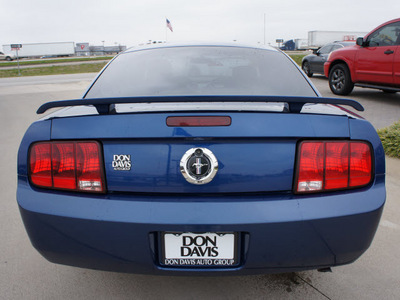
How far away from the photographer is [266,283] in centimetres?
205

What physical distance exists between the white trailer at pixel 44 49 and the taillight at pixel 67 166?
2801 inches

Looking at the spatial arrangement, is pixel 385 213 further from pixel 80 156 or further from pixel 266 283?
pixel 80 156

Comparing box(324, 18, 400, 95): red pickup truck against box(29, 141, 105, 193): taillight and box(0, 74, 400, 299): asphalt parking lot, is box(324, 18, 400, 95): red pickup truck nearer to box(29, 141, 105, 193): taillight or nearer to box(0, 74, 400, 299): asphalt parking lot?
box(0, 74, 400, 299): asphalt parking lot

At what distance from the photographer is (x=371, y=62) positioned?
7.38 metres

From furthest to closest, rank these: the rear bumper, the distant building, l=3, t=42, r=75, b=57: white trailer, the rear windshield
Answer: the distant building, l=3, t=42, r=75, b=57: white trailer, the rear windshield, the rear bumper

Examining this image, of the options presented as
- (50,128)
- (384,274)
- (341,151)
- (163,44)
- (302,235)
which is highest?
(163,44)

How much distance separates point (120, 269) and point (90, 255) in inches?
5.8

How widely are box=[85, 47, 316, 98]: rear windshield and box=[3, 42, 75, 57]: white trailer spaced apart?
2772 inches

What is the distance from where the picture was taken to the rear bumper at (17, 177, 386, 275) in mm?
1473

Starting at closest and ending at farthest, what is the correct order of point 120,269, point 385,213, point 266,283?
point 120,269 < point 266,283 < point 385,213

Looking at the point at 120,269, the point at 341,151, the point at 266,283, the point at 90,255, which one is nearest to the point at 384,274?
the point at 266,283

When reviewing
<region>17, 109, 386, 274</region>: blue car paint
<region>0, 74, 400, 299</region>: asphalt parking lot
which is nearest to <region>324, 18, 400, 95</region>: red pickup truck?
<region>0, 74, 400, 299</region>: asphalt parking lot

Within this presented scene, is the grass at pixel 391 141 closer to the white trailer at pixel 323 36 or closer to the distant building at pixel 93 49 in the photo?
the white trailer at pixel 323 36

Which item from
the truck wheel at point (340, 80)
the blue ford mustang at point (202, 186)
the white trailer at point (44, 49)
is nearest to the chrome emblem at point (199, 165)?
the blue ford mustang at point (202, 186)
